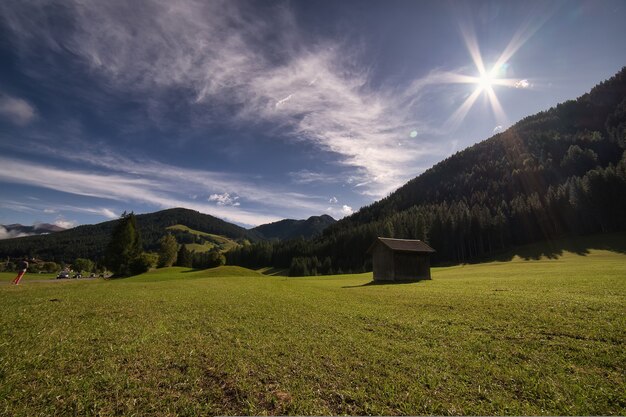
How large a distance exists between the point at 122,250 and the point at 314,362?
69990 mm

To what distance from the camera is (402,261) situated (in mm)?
50438

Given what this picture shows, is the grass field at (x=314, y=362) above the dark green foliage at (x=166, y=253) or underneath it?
underneath

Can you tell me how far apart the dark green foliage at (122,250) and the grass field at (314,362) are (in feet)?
176

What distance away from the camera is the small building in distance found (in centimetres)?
4975

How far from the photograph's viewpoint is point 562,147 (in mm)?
184375

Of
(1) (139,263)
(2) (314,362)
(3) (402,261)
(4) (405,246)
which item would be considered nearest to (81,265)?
(1) (139,263)

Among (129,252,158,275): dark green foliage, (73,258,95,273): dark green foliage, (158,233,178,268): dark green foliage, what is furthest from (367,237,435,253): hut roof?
(73,258,95,273): dark green foliage

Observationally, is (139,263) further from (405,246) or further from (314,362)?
(314,362)

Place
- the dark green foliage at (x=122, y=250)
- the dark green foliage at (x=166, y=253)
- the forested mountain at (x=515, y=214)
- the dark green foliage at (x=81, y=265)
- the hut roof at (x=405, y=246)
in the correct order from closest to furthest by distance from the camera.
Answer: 1. the hut roof at (x=405, y=246)
2. the dark green foliage at (x=122, y=250)
3. the forested mountain at (x=515, y=214)
4. the dark green foliage at (x=166, y=253)
5. the dark green foliage at (x=81, y=265)

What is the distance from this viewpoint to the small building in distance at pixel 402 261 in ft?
163

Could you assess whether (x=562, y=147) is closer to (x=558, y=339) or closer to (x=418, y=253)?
(x=418, y=253)

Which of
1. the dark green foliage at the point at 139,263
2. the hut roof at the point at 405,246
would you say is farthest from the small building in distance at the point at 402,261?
the dark green foliage at the point at 139,263

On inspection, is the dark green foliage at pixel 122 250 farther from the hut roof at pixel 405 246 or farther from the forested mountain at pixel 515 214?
the forested mountain at pixel 515 214

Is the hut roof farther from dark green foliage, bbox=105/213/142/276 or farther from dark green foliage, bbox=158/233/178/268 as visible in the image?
dark green foliage, bbox=158/233/178/268
